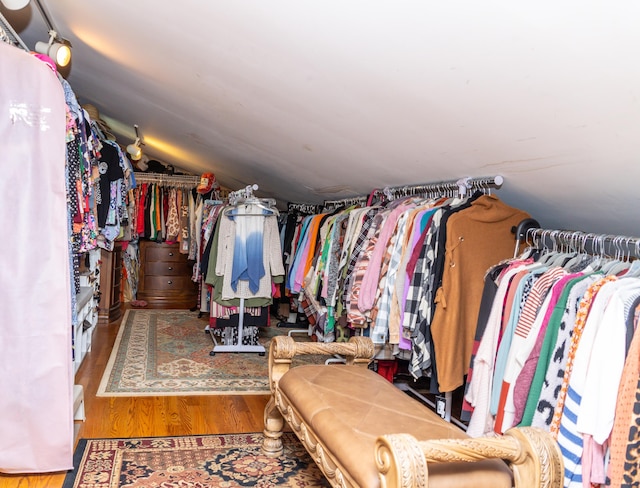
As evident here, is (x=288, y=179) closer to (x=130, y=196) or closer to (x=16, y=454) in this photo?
(x=130, y=196)

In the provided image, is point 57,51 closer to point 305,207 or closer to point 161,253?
point 305,207

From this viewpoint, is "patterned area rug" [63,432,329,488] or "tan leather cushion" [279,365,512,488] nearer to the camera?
"tan leather cushion" [279,365,512,488]

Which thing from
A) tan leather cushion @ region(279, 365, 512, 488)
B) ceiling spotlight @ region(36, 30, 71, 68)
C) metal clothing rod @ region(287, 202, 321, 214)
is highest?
ceiling spotlight @ region(36, 30, 71, 68)

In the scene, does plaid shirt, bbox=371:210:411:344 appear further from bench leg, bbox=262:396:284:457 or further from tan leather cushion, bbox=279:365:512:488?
bench leg, bbox=262:396:284:457

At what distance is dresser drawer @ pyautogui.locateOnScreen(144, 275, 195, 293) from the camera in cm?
733

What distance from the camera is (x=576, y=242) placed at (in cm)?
247

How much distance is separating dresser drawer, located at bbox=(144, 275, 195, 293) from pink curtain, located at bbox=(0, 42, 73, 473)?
5.02 metres

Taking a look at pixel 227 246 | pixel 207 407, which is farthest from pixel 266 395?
pixel 227 246

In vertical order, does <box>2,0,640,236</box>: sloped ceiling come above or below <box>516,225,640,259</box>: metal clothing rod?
above

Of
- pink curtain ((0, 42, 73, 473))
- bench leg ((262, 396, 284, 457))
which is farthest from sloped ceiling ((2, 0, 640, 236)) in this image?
bench leg ((262, 396, 284, 457))

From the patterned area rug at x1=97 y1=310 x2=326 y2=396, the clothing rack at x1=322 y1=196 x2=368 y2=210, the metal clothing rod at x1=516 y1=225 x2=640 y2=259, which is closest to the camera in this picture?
the metal clothing rod at x1=516 y1=225 x2=640 y2=259

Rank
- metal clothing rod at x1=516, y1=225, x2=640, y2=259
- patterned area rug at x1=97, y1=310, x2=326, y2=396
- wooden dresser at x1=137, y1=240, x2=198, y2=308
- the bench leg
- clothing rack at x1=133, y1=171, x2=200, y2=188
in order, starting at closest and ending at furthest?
metal clothing rod at x1=516, y1=225, x2=640, y2=259 → the bench leg → patterned area rug at x1=97, y1=310, x2=326, y2=396 → wooden dresser at x1=137, y1=240, x2=198, y2=308 → clothing rack at x1=133, y1=171, x2=200, y2=188

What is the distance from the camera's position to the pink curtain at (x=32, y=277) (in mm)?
2338

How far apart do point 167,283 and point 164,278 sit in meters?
0.08
